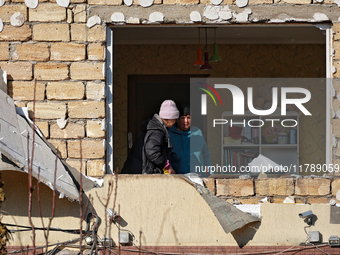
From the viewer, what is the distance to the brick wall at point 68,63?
369 cm

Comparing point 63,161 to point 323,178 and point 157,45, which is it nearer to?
point 323,178

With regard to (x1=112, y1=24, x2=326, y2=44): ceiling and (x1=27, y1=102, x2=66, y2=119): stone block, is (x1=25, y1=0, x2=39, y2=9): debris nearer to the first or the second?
(x1=27, y1=102, x2=66, y2=119): stone block

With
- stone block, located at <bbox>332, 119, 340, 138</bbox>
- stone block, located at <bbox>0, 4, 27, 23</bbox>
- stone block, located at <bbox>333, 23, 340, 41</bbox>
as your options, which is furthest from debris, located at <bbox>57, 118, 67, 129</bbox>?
stone block, located at <bbox>333, 23, 340, 41</bbox>

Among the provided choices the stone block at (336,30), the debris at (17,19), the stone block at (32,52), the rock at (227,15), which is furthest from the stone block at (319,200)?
the debris at (17,19)

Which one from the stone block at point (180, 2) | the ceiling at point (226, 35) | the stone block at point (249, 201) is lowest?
the stone block at point (249, 201)

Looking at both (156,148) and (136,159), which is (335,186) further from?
(136,159)

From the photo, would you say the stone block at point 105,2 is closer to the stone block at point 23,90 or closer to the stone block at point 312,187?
the stone block at point 23,90

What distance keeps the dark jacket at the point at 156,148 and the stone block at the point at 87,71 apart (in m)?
0.69

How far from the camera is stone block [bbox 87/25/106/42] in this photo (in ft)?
12.1

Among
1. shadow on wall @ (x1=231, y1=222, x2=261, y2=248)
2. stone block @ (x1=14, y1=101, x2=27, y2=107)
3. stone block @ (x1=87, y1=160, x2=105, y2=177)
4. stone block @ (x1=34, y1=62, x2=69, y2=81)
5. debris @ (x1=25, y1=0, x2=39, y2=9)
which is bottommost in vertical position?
shadow on wall @ (x1=231, y1=222, x2=261, y2=248)

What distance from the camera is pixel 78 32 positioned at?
3.69m

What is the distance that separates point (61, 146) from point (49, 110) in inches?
13.2

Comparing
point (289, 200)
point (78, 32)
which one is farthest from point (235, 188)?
point (78, 32)

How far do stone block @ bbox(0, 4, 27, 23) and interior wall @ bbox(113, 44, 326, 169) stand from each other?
119 inches
